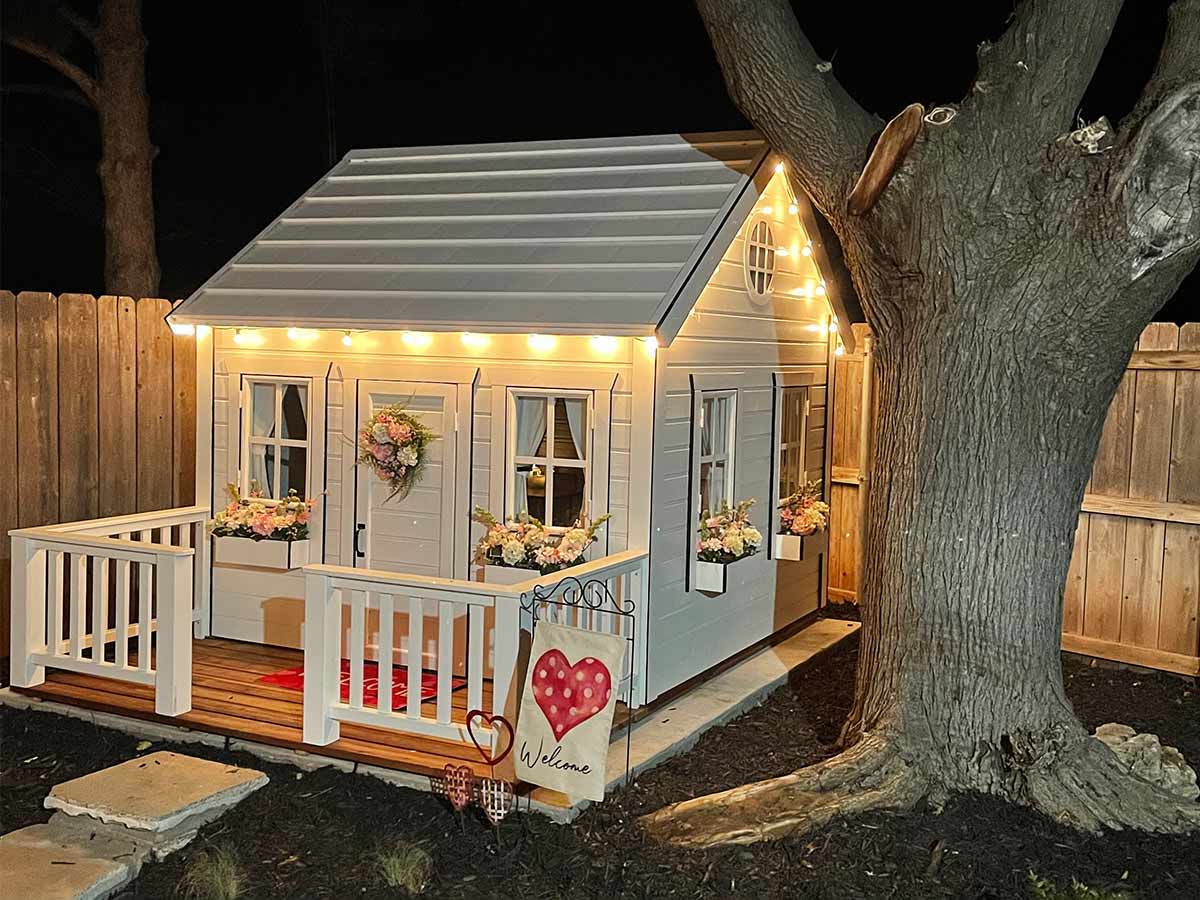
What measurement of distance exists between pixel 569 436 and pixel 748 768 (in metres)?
2.25

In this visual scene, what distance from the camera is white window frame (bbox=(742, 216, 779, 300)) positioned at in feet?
27.8

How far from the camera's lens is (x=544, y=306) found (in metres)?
7.43

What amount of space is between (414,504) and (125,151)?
5.59m

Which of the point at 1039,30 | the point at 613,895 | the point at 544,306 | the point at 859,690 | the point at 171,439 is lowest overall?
the point at 613,895

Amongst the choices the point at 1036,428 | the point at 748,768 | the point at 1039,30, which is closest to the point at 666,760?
the point at 748,768

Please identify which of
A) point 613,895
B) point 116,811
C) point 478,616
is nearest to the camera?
point 613,895

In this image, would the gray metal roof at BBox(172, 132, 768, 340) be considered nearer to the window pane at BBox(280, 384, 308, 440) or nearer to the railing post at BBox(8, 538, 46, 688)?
the window pane at BBox(280, 384, 308, 440)

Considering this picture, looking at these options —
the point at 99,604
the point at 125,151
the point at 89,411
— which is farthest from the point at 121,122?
the point at 99,604

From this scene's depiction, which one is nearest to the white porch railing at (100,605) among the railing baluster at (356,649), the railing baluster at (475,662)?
the railing baluster at (356,649)

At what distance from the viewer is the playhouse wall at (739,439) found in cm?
760

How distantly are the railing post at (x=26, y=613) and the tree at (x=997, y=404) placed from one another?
3979mm

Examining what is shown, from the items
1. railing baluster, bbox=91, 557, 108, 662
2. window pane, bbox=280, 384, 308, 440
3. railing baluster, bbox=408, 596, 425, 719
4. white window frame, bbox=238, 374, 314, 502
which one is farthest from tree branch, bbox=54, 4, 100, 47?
railing baluster, bbox=408, 596, 425, 719

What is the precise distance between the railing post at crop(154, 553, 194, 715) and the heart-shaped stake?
1782mm

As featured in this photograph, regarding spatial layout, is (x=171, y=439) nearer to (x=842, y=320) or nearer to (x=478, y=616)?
(x=478, y=616)
